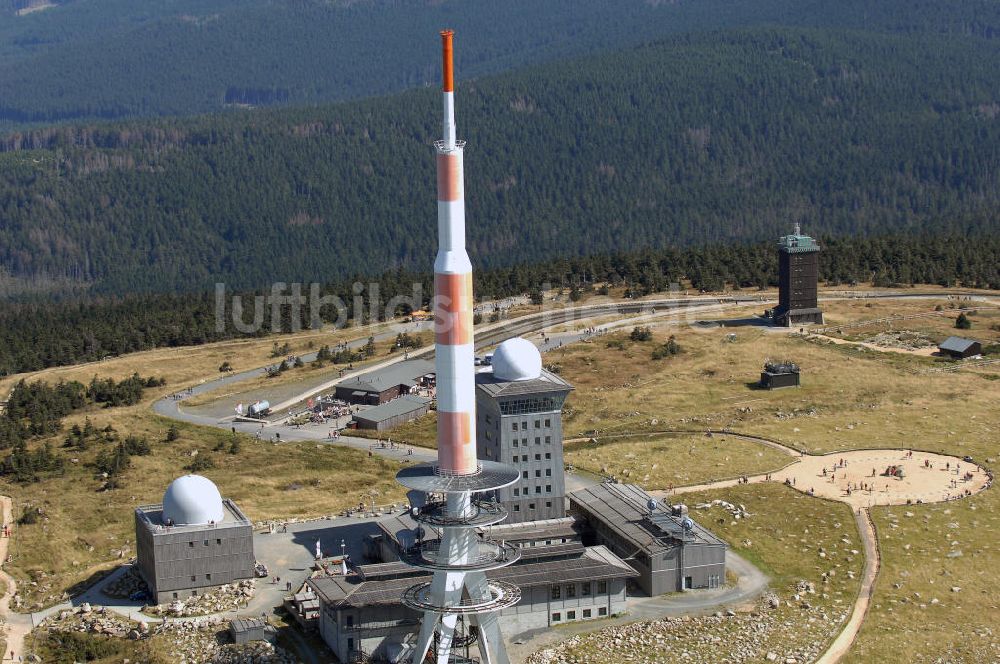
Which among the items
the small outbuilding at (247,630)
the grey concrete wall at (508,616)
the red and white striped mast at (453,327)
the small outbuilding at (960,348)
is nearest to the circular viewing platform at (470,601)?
the grey concrete wall at (508,616)

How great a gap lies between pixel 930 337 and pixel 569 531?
93.3 metres

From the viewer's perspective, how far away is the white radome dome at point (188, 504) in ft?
382

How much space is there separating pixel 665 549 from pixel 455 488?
2269 cm

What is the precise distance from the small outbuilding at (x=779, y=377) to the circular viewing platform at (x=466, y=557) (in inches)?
3134

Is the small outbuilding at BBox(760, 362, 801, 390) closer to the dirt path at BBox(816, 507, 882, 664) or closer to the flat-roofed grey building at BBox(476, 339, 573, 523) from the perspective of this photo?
the dirt path at BBox(816, 507, 882, 664)

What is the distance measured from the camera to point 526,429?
407 feet

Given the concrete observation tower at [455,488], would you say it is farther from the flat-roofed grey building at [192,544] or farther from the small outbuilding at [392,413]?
the small outbuilding at [392,413]

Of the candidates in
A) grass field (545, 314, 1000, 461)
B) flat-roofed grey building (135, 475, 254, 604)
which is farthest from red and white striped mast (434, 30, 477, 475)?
grass field (545, 314, 1000, 461)

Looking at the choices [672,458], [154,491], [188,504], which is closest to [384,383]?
[154,491]

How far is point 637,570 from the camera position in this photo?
116 metres

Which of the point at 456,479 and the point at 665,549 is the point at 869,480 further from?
the point at 456,479

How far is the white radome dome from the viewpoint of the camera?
4579 inches

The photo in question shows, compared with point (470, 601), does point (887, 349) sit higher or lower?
higher

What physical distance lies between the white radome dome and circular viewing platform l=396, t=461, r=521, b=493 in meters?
22.1
